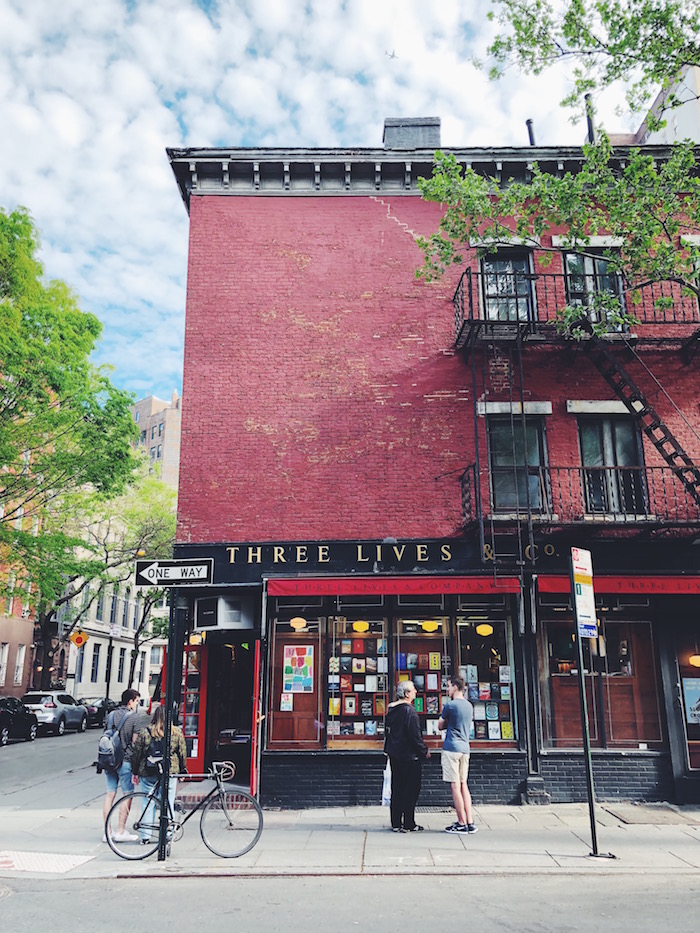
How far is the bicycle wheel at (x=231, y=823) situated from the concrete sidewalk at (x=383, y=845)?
15 cm

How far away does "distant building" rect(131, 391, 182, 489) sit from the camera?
304 feet

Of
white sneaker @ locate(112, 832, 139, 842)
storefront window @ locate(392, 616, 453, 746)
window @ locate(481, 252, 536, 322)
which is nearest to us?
white sneaker @ locate(112, 832, 139, 842)

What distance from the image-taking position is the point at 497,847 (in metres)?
9.01

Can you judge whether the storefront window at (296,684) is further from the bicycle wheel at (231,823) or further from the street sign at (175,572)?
the street sign at (175,572)

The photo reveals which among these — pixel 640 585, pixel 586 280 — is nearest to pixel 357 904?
pixel 640 585

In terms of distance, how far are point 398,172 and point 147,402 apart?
92258 mm

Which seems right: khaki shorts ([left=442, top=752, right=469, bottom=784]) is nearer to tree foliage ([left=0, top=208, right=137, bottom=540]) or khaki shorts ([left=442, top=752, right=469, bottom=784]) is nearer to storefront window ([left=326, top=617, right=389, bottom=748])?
storefront window ([left=326, top=617, right=389, bottom=748])

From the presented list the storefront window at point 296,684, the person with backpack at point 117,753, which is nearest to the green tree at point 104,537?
the storefront window at point 296,684

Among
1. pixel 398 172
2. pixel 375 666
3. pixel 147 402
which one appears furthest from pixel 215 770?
pixel 147 402

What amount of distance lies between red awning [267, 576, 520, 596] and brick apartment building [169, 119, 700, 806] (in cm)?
4

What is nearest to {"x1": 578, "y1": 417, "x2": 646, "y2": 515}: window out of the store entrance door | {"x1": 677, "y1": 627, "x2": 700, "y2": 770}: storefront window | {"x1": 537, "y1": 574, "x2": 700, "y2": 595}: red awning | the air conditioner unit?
{"x1": 537, "y1": 574, "x2": 700, "y2": 595}: red awning

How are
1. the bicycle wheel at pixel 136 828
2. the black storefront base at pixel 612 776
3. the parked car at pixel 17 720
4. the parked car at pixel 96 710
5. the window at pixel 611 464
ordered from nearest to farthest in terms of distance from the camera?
the bicycle wheel at pixel 136 828, the black storefront base at pixel 612 776, the window at pixel 611 464, the parked car at pixel 17 720, the parked car at pixel 96 710

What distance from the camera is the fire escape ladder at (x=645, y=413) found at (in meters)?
12.3

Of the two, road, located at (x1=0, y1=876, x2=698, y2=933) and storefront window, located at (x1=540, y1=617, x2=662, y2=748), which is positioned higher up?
storefront window, located at (x1=540, y1=617, x2=662, y2=748)
